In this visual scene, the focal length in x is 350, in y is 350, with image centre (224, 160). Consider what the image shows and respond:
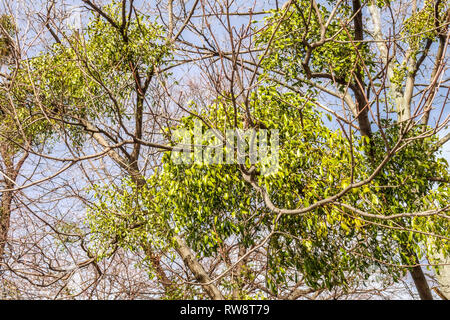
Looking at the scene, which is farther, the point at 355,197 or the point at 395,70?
the point at 395,70

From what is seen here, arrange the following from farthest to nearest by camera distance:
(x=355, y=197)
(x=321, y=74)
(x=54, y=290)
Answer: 1. (x=54, y=290)
2. (x=321, y=74)
3. (x=355, y=197)

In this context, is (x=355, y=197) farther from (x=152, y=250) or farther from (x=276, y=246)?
(x=152, y=250)

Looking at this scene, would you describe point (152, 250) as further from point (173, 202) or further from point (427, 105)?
point (427, 105)

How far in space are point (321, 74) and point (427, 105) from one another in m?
3.04

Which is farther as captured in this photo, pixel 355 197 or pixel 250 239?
pixel 250 239

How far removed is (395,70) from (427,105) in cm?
409

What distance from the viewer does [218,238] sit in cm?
365

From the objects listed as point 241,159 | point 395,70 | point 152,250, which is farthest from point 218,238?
point 395,70

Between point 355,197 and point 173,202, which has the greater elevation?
point 173,202
